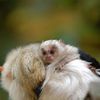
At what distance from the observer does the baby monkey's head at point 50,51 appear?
2.94 feet

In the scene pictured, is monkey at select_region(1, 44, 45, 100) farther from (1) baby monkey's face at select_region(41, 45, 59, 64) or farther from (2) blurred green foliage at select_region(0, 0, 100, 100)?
(2) blurred green foliage at select_region(0, 0, 100, 100)

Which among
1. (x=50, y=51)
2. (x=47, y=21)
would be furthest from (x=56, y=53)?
(x=47, y=21)

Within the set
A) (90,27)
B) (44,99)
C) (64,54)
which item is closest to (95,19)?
(90,27)

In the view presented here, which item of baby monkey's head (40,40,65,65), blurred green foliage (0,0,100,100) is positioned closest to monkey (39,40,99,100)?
baby monkey's head (40,40,65,65)

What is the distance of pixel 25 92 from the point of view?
2.90 feet

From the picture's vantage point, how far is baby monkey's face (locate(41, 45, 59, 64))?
90 cm

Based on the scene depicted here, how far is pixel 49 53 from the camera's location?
910mm

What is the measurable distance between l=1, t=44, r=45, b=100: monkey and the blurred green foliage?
0.70 ft

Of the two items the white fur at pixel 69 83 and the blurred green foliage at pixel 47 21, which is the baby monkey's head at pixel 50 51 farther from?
the blurred green foliage at pixel 47 21

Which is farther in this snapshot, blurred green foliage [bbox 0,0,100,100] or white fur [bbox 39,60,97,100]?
blurred green foliage [bbox 0,0,100,100]

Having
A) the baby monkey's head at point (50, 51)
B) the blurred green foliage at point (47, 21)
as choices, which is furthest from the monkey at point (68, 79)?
the blurred green foliage at point (47, 21)

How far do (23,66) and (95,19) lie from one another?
0.37 metres

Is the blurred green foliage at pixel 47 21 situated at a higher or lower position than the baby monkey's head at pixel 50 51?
higher

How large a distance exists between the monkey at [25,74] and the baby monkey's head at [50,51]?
0.05 feet
